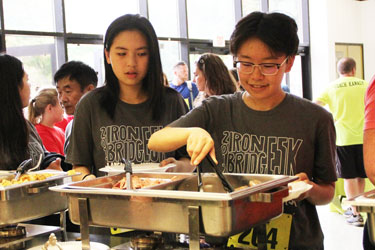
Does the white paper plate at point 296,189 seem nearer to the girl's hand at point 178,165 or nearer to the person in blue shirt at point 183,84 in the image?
the girl's hand at point 178,165

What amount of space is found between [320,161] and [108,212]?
698 millimetres

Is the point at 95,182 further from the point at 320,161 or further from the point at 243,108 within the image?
the point at 320,161

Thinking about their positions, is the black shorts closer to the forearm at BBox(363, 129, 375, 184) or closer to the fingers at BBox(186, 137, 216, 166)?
the forearm at BBox(363, 129, 375, 184)

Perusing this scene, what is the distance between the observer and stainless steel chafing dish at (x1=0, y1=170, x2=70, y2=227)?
4.80 ft

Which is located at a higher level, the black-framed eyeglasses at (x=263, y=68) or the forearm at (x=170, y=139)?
the black-framed eyeglasses at (x=263, y=68)

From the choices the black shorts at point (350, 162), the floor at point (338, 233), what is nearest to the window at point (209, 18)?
the black shorts at point (350, 162)

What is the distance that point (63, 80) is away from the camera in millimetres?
2654

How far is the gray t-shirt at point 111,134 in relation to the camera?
1828 mm

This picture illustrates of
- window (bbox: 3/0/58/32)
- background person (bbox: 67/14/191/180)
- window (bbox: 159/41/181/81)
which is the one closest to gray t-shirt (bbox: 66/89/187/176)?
background person (bbox: 67/14/191/180)

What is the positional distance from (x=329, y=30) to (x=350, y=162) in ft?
16.0

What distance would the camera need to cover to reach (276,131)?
155 cm

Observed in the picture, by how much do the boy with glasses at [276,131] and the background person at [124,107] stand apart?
316mm

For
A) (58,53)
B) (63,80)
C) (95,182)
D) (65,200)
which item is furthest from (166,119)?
(58,53)

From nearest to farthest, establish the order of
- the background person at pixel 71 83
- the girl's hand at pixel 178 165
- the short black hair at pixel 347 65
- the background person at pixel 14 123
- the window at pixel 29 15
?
the girl's hand at pixel 178 165
the background person at pixel 14 123
the background person at pixel 71 83
the short black hair at pixel 347 65
the window at pixel 29 15
